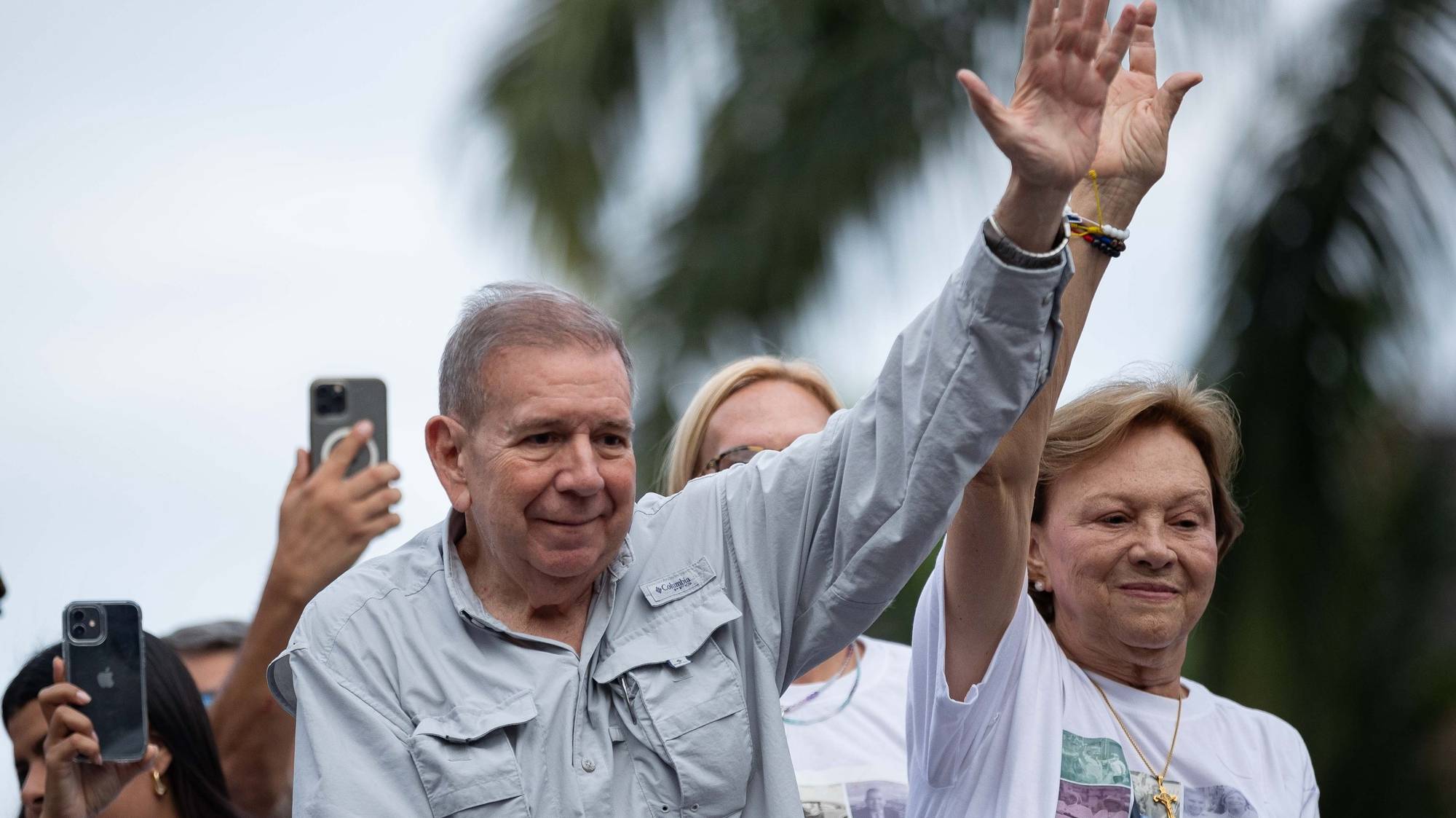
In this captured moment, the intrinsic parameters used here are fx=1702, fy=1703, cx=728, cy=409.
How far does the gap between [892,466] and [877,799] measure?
1337mm

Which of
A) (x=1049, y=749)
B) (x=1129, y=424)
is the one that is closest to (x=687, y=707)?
(x=1049, y=749)

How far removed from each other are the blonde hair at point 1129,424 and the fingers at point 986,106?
3.35 ft

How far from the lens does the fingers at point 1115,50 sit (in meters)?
2.42

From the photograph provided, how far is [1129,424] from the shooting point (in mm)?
3277

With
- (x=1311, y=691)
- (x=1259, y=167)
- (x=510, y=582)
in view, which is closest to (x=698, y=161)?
(x=1259, y=167)

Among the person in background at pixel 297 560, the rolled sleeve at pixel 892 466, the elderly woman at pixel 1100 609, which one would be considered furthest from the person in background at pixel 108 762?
the elderly woman at pixel 1100 609

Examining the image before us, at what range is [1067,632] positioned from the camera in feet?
10.7

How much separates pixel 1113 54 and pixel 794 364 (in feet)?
6.26

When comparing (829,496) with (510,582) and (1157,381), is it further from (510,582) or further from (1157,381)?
(1157,381)

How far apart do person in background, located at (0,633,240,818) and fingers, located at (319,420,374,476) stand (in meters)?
0.56

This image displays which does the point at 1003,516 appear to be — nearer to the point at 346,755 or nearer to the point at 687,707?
the point at 687,707

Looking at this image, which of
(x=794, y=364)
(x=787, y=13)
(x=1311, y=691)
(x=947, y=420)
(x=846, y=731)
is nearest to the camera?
(x=947, y=420)

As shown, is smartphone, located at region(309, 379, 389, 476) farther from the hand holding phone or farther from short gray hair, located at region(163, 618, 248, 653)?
short gray hair, located at region(163, 618, 248, 653)

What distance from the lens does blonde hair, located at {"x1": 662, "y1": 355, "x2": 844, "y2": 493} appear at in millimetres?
4152
